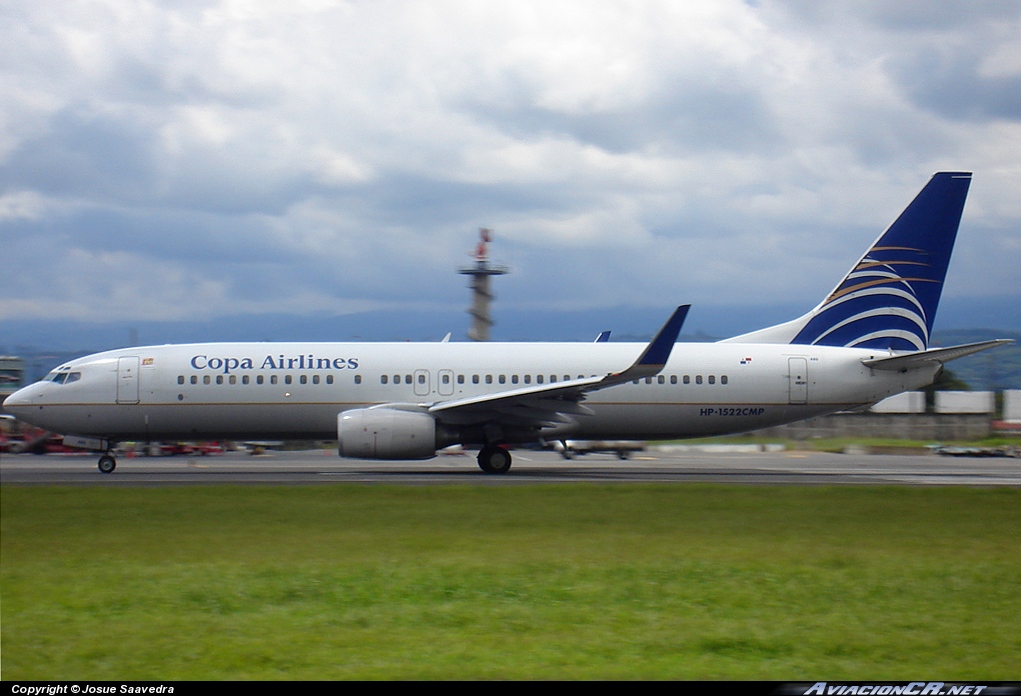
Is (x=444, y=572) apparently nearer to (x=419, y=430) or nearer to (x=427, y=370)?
(x=419, y=430)

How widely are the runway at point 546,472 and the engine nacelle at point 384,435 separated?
568 mm

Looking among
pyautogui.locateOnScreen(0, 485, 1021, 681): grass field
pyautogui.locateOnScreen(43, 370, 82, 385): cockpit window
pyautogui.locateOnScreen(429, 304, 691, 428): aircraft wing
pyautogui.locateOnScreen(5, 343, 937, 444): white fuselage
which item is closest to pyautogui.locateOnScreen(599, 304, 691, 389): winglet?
pyautogui.locateOnScreen(429, 304, 691, 428): aircraft wing

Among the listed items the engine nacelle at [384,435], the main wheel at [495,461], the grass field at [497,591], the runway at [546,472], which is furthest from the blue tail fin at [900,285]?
the grass field at [497,591]

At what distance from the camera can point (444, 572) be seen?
32.7 feet

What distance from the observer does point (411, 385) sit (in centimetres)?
2570

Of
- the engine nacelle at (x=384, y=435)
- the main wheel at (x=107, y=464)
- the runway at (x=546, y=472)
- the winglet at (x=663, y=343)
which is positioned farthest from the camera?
the main wheel at (x=107, y=464)

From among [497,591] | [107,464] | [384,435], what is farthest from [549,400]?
[497,591]

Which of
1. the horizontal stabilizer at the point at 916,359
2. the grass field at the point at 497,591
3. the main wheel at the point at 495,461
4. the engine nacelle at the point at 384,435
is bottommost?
the grass field at the point at 497,591

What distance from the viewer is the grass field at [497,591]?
7.10m

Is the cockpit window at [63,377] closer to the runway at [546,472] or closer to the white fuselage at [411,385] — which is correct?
the white fuselage at [411,385]

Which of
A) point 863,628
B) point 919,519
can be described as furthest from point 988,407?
point 863,628

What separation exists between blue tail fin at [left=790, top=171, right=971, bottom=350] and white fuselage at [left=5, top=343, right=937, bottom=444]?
3.76 feet
